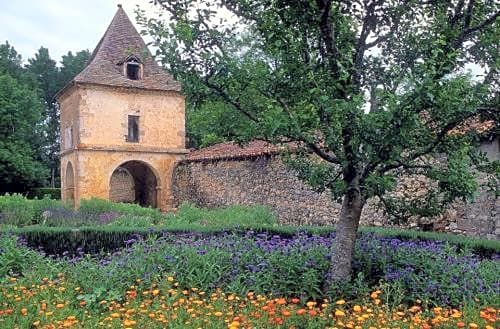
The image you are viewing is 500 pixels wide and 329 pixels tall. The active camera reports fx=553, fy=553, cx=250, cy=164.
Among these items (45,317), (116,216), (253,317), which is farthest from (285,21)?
(116,216)

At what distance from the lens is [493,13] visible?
17.0ft

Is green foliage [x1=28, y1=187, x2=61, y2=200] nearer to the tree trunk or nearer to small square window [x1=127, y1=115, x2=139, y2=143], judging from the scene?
small square window [x1=127, y1=115, x2=139, y2=143]

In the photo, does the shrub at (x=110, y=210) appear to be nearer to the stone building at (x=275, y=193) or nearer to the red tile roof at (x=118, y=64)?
the stone building at (x=275, y=193)

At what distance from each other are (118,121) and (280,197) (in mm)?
9394

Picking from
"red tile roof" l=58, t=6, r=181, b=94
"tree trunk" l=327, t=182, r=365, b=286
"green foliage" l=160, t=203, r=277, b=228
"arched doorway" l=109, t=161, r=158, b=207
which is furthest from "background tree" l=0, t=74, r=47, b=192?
"tree trunk" l=327, t=182, r=365, b=286

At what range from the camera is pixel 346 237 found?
5102mm

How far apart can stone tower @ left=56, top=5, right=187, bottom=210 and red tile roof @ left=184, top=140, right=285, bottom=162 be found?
1.57 m

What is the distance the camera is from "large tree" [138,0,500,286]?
439 cm

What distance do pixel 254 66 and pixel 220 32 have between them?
48cm

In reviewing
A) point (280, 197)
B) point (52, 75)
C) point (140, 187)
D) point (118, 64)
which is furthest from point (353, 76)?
point (52, 75)

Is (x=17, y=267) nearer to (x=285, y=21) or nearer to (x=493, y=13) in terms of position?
(x=285, y=21)

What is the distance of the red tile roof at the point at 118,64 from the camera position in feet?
67.7

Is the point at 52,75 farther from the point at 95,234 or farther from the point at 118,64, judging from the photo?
the point at 95,234

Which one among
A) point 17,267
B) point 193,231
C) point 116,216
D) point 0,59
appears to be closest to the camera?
point 17,267
